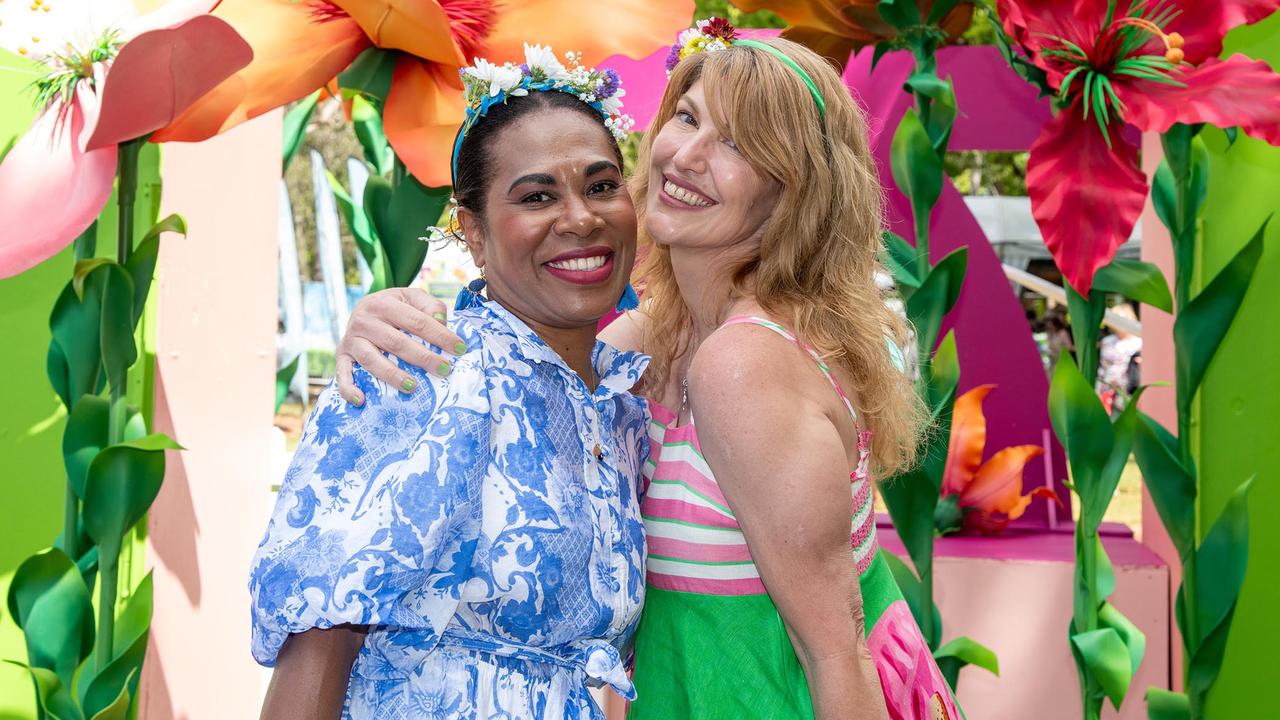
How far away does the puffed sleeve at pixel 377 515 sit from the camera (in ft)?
4.46

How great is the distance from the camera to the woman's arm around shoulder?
4.96ft

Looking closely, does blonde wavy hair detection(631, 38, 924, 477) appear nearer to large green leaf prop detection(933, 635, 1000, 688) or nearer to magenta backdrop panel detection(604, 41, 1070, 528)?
large green leaf prop detection(933, 635, 1000, 688)

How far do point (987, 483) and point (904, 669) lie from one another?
145 centimetres

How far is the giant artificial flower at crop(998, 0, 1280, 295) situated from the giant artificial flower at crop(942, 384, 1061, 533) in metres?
0.87

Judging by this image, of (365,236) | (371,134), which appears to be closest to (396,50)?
(371,134)

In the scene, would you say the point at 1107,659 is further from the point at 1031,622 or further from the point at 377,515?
the point at 377,515

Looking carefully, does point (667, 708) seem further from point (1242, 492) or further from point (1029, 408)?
point (1029, 408)

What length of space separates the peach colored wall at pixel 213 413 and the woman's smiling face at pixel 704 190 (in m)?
1.36

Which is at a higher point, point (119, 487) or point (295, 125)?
point (295, 125)

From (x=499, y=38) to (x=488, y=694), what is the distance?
1.20 metres

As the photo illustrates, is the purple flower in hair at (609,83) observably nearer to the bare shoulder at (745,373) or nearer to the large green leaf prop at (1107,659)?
the bare shoulder at (745,373)

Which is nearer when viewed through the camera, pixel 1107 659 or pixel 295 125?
pixel 1107 659

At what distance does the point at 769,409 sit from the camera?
5.01 feet

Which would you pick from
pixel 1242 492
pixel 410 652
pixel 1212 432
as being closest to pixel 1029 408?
pixel 1212 432
